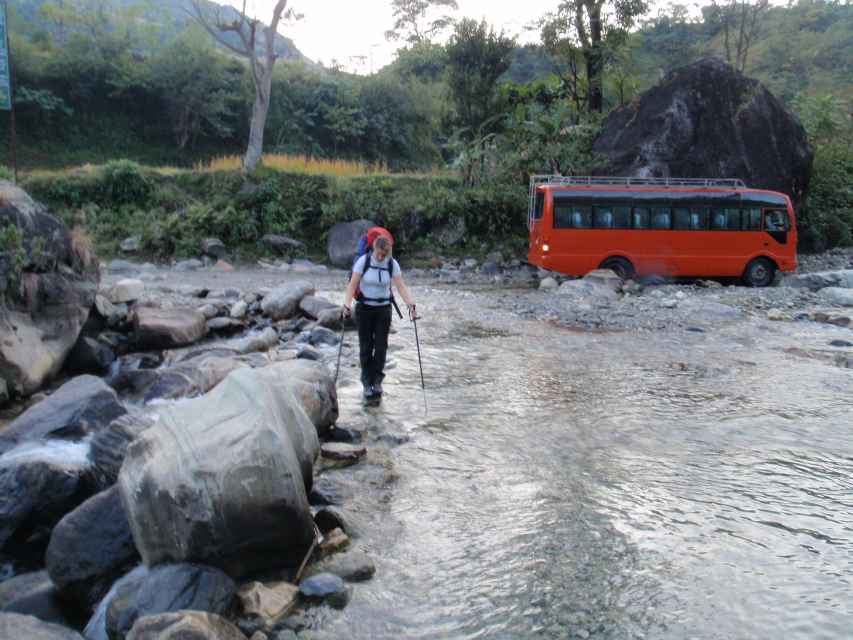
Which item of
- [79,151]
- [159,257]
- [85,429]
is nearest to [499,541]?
[85,429]

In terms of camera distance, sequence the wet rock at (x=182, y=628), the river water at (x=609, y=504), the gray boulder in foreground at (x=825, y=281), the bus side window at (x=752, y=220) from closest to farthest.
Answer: the wet rock at (x=182, y=628) < the river water at (x=609, y=504) < the gray boulder in foreground at (x=825, y=281) < the bus side window at (x=752, y=220)

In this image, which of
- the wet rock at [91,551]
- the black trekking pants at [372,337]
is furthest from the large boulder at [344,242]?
the wet rock at [91,551]

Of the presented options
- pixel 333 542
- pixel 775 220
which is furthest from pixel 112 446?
pixel 775 220

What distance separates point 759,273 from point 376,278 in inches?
604

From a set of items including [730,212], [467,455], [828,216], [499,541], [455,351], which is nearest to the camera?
[499,541]

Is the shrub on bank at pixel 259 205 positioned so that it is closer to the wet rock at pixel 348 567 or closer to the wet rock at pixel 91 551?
the wet rock at pixel 91 551

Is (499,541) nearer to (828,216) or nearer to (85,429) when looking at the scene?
(85,429)

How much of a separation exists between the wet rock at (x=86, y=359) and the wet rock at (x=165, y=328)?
100cm

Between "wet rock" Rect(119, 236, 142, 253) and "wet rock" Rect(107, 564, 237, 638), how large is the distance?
20095mm

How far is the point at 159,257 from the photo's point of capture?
73.0ft

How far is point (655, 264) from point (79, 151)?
27.3 meters

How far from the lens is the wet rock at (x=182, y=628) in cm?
342

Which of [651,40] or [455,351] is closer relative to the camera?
[455,351]

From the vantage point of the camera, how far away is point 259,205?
81.0ft
